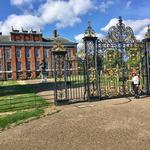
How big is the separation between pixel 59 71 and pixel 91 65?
180 centimetres

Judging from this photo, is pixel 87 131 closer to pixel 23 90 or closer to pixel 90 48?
pixel 90 48

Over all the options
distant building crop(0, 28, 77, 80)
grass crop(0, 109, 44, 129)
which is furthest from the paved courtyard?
distant building crop(0, 28, 77, 80)

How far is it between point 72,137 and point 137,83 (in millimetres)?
8162

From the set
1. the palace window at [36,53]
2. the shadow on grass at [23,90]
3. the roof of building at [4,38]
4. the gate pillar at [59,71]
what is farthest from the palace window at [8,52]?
the gate pillar at [59,71]

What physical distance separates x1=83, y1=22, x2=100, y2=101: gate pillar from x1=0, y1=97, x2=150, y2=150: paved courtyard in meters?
2.48

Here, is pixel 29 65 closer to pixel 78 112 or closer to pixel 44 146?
pixel 78 112

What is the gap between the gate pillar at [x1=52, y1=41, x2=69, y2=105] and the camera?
15.6 m

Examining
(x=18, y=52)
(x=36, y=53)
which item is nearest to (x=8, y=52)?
(x=18, y=52)

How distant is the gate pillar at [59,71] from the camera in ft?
51.2

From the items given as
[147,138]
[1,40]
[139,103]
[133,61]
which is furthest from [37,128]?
[1,40]

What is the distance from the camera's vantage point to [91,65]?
54.2ft

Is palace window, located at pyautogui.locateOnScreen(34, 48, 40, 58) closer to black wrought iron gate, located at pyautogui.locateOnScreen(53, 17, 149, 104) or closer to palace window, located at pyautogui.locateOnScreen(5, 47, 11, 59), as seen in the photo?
palace window, located at pyautogui.locateOnScreen(5, 47, 11, 59)

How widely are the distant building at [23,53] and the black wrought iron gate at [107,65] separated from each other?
47.0 meters

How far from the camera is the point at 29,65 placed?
67625mm
